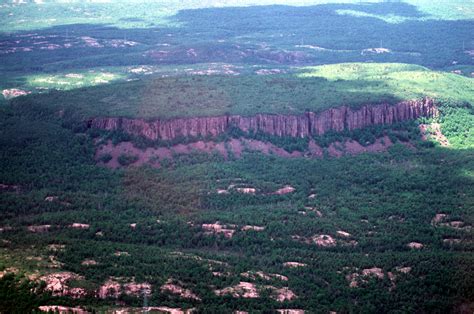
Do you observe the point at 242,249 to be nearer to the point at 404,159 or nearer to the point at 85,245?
the point at 85,245

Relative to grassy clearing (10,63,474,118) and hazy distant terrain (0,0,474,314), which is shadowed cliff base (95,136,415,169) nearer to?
hazy distant terrain (0,0,474,314)

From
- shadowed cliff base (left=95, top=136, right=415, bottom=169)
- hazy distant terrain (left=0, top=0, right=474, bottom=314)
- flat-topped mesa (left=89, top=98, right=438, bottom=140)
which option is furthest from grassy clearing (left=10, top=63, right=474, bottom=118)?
shadowed cliff base (left=95, top=136, right=415, bottom=169)

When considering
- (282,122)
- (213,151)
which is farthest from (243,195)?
(282,122)

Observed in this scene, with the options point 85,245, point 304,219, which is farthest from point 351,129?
point 85,245

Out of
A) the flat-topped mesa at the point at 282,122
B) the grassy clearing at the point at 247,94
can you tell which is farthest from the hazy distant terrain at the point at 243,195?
the grassy clearing at the point at 247,94

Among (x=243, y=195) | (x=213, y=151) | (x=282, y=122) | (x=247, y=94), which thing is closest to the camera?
Answer: (x=243, y=195)

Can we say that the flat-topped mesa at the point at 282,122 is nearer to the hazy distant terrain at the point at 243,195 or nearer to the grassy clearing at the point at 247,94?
the hazy distant terrain at the point at 243,195

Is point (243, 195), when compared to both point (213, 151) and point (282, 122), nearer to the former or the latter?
point (213, 151)
